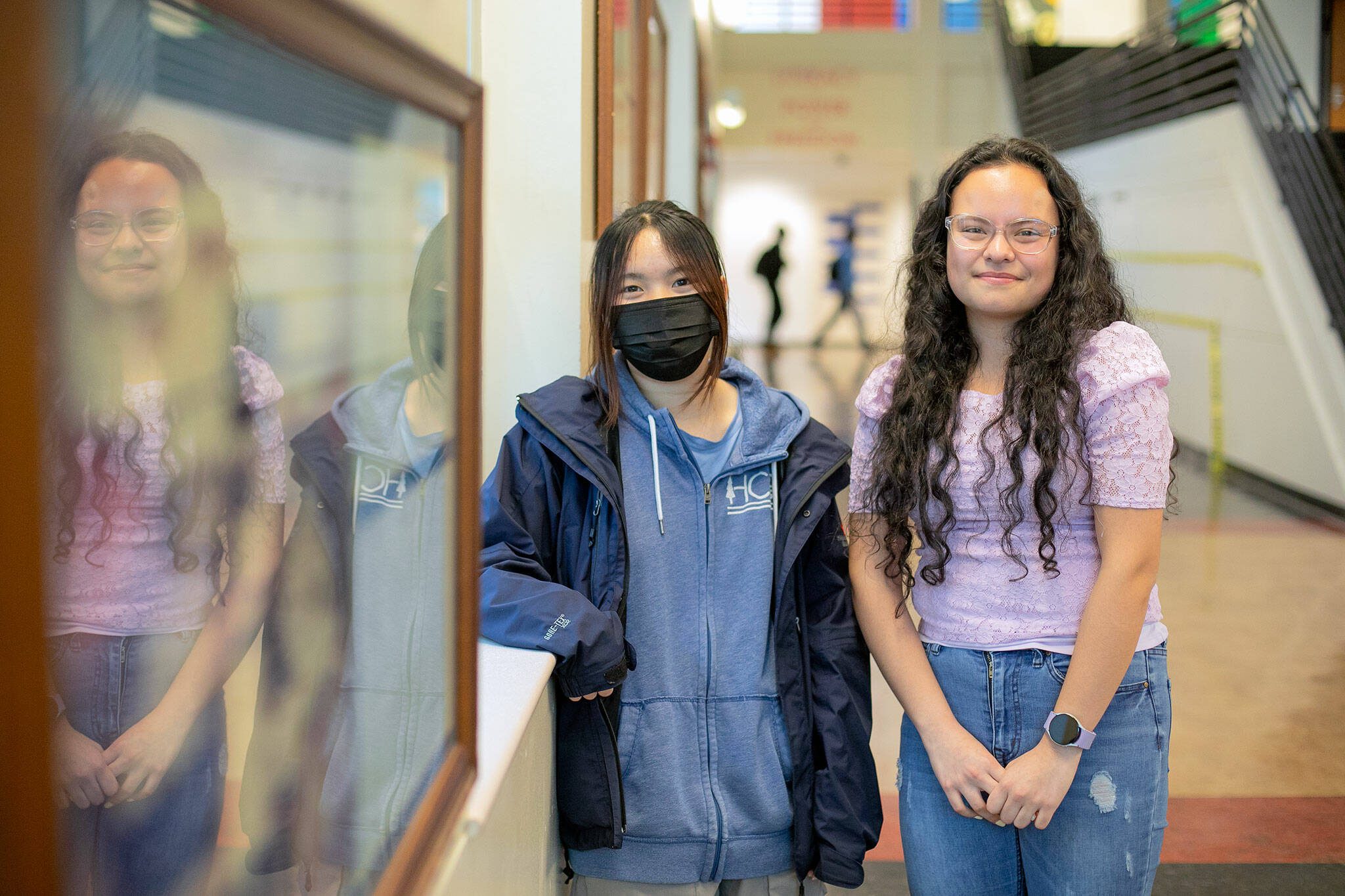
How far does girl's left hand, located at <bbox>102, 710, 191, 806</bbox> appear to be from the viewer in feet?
1.74

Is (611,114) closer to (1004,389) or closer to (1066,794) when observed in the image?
(1004,389)

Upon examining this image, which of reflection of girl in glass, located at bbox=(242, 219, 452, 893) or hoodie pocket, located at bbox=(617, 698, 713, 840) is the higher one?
reflection of girl in glass, located at bbox=(242, 219, 452, 893)

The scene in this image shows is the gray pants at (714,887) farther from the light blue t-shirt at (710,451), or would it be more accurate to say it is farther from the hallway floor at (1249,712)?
the hallway floor at (1249,712)

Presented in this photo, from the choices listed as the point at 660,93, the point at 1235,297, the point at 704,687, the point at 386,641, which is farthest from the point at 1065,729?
the point at 1235,297

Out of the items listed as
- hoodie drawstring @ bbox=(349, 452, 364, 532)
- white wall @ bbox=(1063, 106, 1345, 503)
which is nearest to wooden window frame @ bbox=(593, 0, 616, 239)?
hoodie drawstring @ bbox=(349, 452, 364, 532)

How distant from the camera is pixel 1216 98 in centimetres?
884

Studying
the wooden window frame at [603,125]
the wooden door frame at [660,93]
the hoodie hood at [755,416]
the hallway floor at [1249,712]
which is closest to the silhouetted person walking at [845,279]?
the wooden door frame at [660,93]

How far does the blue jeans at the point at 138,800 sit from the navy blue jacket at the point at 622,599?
1.08 meters

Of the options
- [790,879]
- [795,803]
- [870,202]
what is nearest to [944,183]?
[795,803]

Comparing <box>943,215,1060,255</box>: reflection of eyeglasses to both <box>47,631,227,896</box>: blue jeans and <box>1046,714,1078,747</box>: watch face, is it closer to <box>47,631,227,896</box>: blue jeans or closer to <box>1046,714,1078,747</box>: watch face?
<box>1046,714,1078,747</box>: watch face

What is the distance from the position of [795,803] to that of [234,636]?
1309 mm

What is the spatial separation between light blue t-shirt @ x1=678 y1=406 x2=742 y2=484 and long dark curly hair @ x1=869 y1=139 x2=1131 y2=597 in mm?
237

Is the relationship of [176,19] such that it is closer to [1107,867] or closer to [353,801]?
[353,801]

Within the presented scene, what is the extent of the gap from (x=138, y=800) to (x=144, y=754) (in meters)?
0.02
